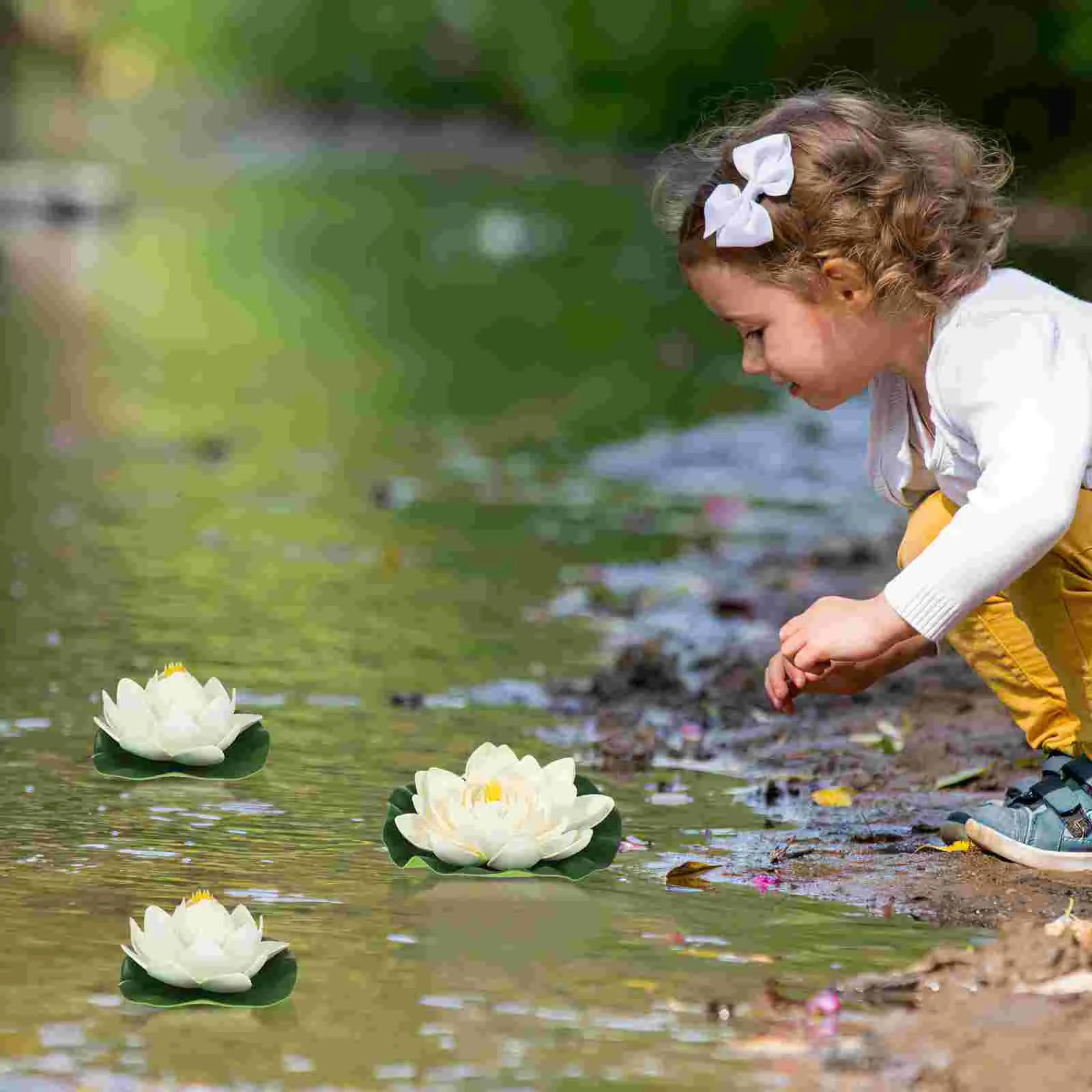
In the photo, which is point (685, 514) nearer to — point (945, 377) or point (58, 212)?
point (945, 377)

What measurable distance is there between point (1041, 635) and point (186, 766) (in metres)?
1.51

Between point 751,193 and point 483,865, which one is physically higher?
point 751,193

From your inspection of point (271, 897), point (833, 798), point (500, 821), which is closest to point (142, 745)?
point (271, 897)

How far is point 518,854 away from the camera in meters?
3.40

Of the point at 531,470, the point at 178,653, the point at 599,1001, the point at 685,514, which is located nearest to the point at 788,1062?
the point at 599,1001

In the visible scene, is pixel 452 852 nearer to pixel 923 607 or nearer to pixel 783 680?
pixel 783 680

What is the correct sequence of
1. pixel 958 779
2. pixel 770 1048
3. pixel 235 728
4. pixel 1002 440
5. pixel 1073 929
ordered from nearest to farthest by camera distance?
pixel 770 1048
pixel 1073 929
pixel 1002 440
pixel 235 728
pixel 958 779

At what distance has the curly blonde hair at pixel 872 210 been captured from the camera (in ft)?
11.6

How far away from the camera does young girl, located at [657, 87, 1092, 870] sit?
3301 millimetres

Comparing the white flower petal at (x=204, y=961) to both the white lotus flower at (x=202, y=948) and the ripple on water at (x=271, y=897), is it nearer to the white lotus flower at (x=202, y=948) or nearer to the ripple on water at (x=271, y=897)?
the white lotus flower at (x=202, y=948)

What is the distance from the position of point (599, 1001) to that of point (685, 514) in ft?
16.2

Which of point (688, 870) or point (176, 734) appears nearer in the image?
point (688, 870)

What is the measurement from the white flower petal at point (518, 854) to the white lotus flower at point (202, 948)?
0.63 metres

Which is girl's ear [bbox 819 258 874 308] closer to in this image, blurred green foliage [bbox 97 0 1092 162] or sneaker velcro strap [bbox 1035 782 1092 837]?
sneaker velcro strap [bbox 1035 782 1092 837]
